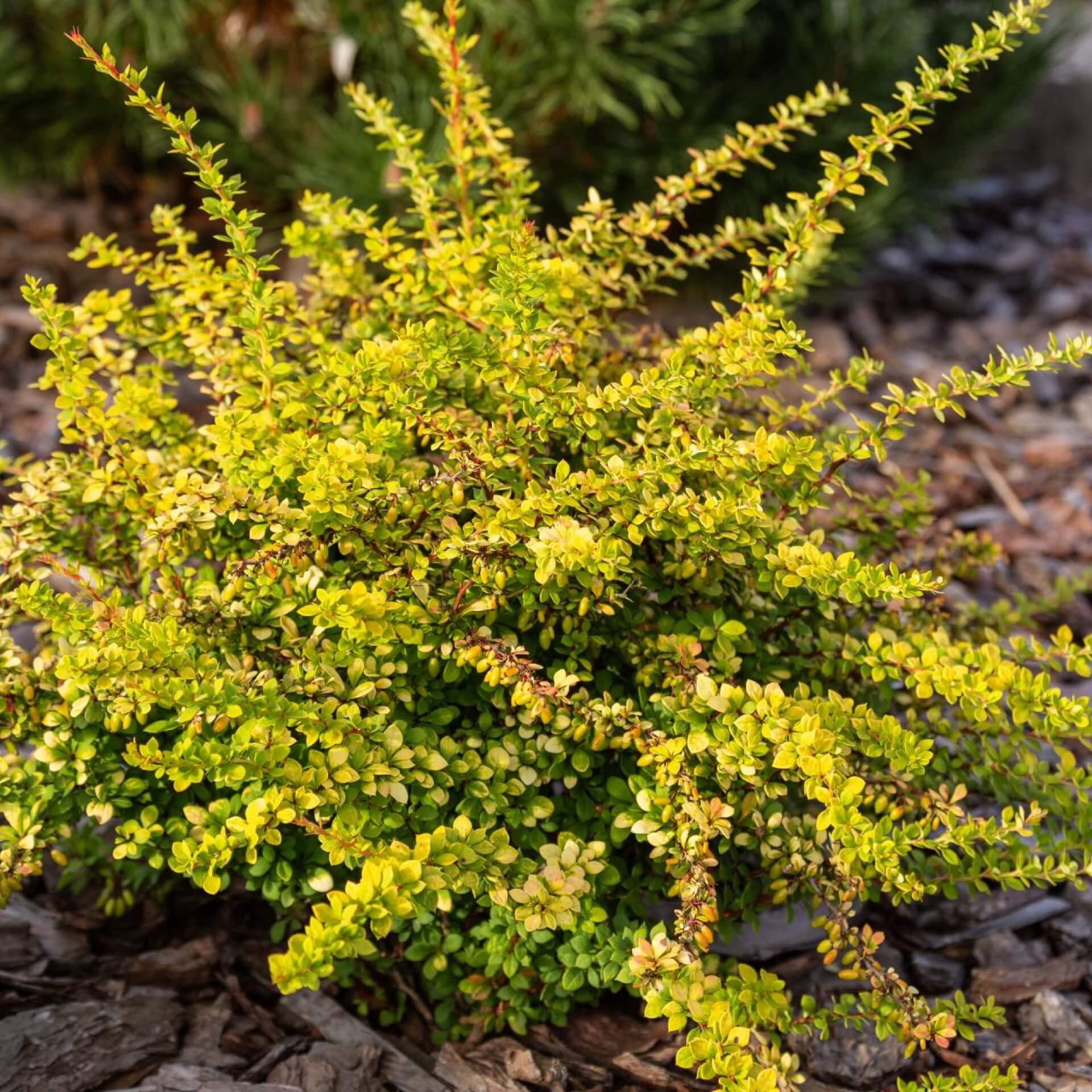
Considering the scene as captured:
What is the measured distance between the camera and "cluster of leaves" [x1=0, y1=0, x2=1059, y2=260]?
3.89m

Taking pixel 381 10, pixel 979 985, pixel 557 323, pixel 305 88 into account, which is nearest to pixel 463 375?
pixel 557 323

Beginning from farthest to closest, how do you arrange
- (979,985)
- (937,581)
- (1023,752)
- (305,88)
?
(305,88), (979,985), (1023,752), (937,581)

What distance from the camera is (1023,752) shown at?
1976 mm

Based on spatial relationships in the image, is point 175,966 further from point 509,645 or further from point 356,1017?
point 509,645

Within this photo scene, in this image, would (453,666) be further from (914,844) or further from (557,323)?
(914,844)

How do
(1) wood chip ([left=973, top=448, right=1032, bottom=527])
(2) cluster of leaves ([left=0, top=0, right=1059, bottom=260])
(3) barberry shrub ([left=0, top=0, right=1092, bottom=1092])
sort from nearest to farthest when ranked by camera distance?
(3) barberry shrub ([left=0, top=0, right=1092, bottom=1092]) < (1) wood chip ([left=973, top=448, right=1032, bottom=527]) < (2) cluster of leaves ([left=0, top=0, right=1059, bottom=260])

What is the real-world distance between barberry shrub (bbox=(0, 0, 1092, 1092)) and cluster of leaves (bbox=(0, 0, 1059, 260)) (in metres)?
1.89

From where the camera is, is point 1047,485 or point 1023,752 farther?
point 1047,485

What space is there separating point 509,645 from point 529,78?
2.79 metres

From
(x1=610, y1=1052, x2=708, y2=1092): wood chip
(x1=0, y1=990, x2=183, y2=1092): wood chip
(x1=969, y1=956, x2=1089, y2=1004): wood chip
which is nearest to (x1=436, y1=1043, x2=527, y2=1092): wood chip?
(x1=610, y1=1052, x2=708, y2=1092): wood chip

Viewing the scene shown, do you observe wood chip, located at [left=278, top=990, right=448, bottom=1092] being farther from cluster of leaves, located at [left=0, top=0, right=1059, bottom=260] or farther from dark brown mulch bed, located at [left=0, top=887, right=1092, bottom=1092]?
cluster of leaves, located at [left=0, top=0, right=1059, bottom=260]

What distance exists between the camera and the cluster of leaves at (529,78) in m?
3.89

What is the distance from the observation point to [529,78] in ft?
13.1

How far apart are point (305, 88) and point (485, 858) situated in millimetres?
3582
